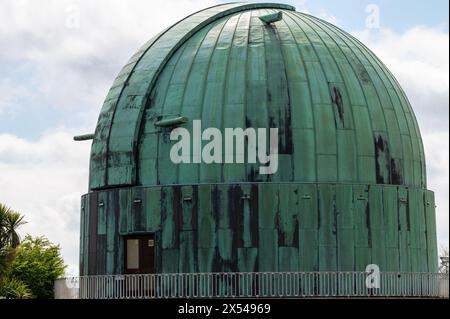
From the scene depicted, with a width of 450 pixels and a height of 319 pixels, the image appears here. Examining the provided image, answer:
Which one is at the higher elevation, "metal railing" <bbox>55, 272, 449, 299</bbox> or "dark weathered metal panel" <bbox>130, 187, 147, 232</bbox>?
"dark weathered metal panel" <bbox>130, 187, 147, 232</bbox>

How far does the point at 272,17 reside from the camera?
5538cm

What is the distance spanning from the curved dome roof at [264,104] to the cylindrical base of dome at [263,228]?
0.66 m

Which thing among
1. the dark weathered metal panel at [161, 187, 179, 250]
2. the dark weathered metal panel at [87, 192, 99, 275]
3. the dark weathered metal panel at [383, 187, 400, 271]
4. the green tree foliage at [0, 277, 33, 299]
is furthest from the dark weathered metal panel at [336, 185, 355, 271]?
the green tree foliage at [0, 277, 33, 299]

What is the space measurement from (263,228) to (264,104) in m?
5.02

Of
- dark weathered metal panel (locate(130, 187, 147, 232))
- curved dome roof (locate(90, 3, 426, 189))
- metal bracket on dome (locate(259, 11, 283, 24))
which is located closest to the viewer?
curved dome roof (locate(90, 3, 426, 189))

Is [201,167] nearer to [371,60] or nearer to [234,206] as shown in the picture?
[234,206]

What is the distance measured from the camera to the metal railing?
5097 centimetres

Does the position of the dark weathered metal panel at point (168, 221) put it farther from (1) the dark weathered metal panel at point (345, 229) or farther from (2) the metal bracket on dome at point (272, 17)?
(2) the metal bracket on dome at point (272, 17)

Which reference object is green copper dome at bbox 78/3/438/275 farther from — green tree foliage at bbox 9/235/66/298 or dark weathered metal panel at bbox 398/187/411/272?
green tree foliage at bbox 9/235/66/298

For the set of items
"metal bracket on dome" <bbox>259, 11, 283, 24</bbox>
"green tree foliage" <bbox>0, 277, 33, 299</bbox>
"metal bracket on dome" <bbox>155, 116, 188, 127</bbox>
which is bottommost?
"green tree foliage" <bbox>0, 277, 33, 299</bbox>

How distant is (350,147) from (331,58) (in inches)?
169

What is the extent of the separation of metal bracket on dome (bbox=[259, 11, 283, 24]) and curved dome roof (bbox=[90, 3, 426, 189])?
0.91 feet

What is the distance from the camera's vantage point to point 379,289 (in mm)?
51844

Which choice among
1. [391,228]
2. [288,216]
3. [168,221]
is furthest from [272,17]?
[391,228]
